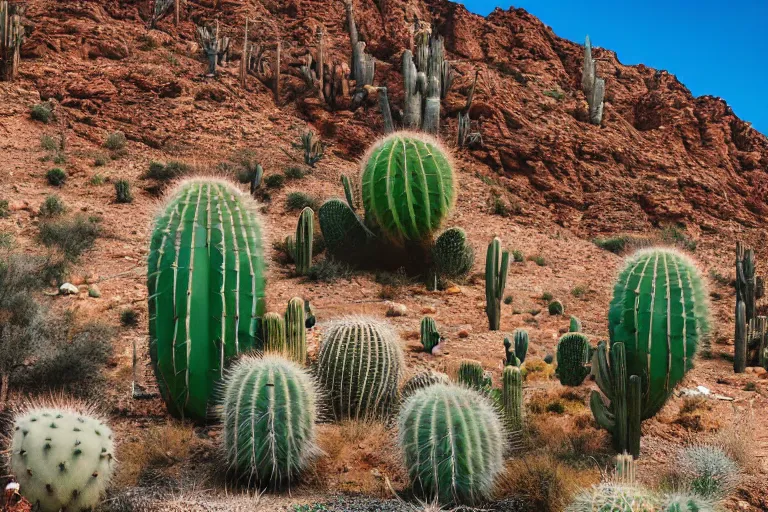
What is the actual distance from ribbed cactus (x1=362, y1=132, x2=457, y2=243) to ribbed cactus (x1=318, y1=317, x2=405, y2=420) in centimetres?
622

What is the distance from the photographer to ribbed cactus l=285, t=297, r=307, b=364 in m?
6.33

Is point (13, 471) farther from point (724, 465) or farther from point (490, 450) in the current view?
point (724, 465)

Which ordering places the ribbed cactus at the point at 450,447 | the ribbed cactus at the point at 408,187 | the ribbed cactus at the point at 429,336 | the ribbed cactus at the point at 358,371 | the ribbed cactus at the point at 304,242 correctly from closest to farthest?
the ribbed cactus at the point at 450,447 → the ribbed cactus at the point at 358,371 → the ribbed cactus at the point at 429,336 → the ribbed cactus at the point at 408,187 → the ribbed cactus at the point at 304,242

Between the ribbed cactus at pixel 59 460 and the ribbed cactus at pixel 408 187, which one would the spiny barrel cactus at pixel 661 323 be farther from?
the ribbed cactus at pixel 408 187

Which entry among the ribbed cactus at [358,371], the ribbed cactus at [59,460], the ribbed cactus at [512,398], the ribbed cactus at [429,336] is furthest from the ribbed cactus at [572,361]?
the ribbed cactus at [59,460]

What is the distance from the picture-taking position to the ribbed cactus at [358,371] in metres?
6.11

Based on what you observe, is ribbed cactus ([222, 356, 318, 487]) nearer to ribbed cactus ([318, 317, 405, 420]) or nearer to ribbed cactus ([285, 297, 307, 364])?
ribbed cactus ([318, 317, 405, 420])

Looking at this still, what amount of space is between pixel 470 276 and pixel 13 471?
9827 millimetres

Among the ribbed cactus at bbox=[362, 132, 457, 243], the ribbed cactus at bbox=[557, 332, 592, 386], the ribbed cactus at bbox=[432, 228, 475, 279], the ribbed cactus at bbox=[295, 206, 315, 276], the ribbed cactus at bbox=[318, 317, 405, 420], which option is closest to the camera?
the ribbed cactus at bbox=[318, 317, 405, 420]

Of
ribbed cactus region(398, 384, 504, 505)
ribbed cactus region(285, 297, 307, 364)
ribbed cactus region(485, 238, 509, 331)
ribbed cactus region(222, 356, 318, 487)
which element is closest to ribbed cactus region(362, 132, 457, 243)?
ribbed cactus region(485, 238, 509, 331)

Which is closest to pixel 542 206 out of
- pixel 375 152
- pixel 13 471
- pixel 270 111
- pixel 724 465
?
pixel 270 111

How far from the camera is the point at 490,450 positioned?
4.80 metres

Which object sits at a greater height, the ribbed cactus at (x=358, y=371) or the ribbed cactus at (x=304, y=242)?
the ribbed cactus at (x=304, y=242)

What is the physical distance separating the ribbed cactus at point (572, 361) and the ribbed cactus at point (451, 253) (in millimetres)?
4707
